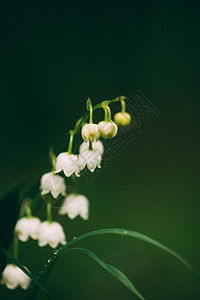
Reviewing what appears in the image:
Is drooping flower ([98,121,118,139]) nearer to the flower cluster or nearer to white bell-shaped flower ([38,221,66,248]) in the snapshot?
the flower cluster

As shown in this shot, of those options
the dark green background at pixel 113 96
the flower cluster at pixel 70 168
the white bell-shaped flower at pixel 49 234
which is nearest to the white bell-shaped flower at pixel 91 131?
the flower cluster at pixel 70 168

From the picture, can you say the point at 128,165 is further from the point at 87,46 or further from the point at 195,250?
the point at 87,46

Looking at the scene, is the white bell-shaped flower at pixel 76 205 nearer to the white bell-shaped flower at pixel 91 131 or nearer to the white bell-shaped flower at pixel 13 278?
the white bell-shaped flower at pixel 13 278

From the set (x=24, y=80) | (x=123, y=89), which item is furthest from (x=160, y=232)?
(x=24, y=80)

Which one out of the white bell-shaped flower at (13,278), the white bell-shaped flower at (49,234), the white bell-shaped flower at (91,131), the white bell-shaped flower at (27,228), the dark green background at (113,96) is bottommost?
the white bell-shaped flower at (13,278)

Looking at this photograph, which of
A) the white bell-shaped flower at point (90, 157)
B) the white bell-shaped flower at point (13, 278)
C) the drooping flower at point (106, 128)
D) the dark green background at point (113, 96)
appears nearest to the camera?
the drooping flower at point (106, 128)

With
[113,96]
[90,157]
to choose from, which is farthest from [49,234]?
[113,96]

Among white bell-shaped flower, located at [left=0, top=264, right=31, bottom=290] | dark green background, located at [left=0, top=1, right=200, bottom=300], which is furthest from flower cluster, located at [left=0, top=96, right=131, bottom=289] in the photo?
dark green background, located at [left=0, top=1, right=200, bottom=300]
